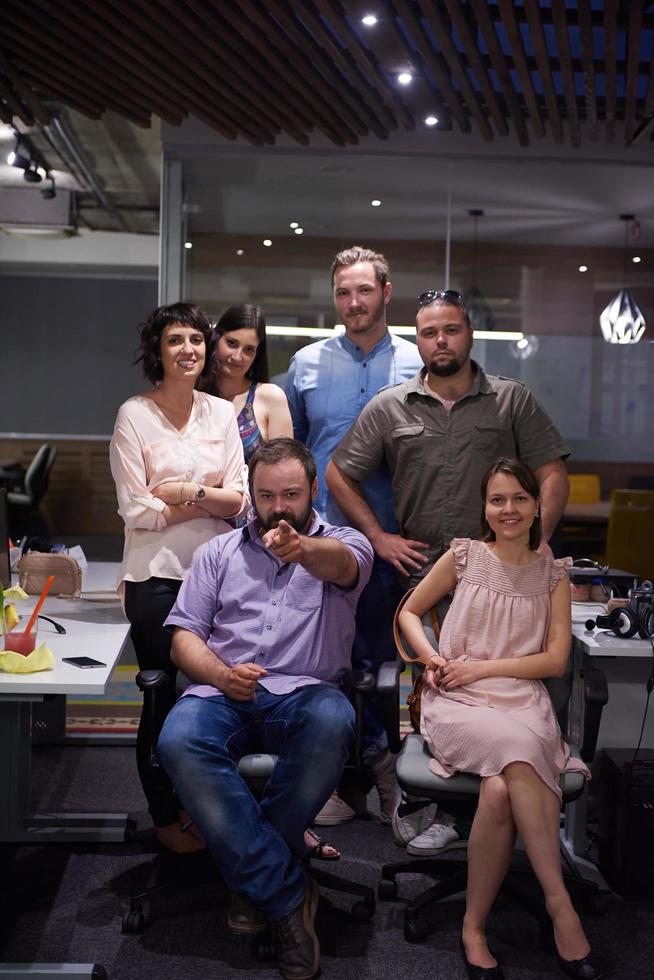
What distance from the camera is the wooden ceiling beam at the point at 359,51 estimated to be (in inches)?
174

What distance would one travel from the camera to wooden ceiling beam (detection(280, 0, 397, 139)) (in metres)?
4.52

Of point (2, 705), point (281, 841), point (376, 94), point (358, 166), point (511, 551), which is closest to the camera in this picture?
point (281, 841)

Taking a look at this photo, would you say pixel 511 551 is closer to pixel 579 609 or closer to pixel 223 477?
pixel 579 609

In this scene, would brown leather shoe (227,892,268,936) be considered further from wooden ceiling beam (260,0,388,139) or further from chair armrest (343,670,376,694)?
wooden ceiling beam (260,0,388,139)

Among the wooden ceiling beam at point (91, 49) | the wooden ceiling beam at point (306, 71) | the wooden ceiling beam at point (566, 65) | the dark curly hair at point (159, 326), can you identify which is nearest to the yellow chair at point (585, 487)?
the wooden ceiling beam at point (566, 65)

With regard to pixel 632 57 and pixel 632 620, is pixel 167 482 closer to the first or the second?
pixel 632 620

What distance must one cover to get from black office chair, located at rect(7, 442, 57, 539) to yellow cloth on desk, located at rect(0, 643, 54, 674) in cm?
828

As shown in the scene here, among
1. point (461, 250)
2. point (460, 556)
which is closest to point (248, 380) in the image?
point (460, 556)

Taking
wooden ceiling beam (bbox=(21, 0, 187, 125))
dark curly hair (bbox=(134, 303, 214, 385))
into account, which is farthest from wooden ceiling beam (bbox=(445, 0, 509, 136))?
dark curly hair (bbox=(134, 303, 214, 385))

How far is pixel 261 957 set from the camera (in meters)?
2.83

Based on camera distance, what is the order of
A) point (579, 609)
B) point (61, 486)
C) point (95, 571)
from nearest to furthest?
point (579, 609), point (95, 571), point (61, 486)

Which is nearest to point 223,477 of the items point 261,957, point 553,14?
point 261,957

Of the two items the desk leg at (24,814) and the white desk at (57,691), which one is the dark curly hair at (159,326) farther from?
the desk leg at (24,814)

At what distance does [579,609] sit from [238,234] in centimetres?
372
